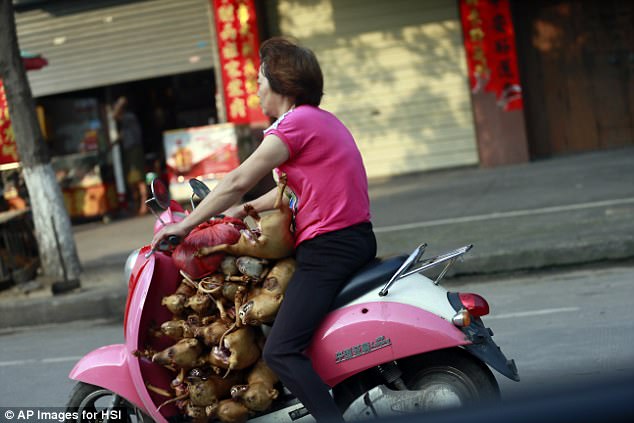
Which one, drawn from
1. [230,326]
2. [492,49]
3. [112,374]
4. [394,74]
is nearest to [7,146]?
[394,74]

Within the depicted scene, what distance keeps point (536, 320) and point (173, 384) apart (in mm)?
3032

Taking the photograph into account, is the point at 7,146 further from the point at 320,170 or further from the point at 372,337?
the point at 372,337

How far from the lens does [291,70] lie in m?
3.41

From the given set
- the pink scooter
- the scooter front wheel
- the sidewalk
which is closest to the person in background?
the sidewalk

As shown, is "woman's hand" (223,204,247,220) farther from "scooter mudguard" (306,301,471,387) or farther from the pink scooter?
"scooter mudguard" (306,301,471,387)

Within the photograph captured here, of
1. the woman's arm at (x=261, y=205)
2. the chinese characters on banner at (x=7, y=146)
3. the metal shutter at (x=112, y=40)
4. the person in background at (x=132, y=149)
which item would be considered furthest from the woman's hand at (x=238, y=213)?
the chinese characters on banner at (x=7, y=146)

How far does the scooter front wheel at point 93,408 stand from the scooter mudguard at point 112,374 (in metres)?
0.08

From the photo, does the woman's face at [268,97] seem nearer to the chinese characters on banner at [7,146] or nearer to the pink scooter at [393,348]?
the pink scooter at [393,348]

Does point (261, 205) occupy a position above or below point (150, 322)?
above

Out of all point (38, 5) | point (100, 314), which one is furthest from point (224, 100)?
point (100, 314)

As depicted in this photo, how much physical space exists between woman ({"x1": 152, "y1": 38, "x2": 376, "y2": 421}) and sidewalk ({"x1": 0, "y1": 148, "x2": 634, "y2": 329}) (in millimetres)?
4485

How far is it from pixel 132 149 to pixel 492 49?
6105 millimetres

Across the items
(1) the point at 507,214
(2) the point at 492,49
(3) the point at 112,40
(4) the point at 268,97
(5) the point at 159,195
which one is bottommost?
(1) the point at 507,214

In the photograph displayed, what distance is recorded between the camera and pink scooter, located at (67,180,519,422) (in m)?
3.32
